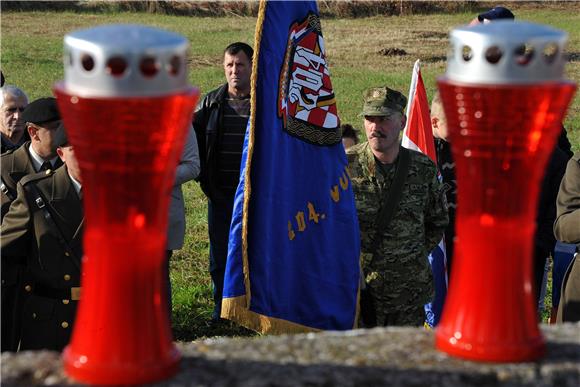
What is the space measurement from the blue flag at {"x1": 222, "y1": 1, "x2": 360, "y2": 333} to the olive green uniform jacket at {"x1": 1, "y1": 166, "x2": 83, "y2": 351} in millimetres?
945

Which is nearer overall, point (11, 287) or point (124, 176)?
point (124, 176)

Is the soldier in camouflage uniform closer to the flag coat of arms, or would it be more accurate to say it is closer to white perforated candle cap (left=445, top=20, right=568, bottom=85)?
the flag coat of arms

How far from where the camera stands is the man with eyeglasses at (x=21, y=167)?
13.6 ft

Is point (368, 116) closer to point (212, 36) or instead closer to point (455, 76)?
point (455, 76)

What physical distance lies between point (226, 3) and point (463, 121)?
72.6ft

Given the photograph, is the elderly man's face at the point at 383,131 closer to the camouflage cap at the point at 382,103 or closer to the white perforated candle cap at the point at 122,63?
the camouflage cap at the point at 382,103

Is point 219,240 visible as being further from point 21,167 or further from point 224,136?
point 21,167

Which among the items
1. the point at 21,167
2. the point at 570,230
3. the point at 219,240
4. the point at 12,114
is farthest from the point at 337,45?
the point at 570,230

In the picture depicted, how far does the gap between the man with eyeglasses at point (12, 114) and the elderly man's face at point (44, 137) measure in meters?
0.86

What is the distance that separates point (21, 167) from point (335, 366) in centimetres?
307

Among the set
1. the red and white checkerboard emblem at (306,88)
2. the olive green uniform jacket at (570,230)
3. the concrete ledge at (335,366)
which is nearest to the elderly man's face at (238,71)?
the red and white checkerboard emblem at (306,88)

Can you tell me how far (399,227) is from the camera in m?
4.67

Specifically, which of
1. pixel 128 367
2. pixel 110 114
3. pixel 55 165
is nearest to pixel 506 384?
pixel 128 367

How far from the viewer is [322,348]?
2105mm
